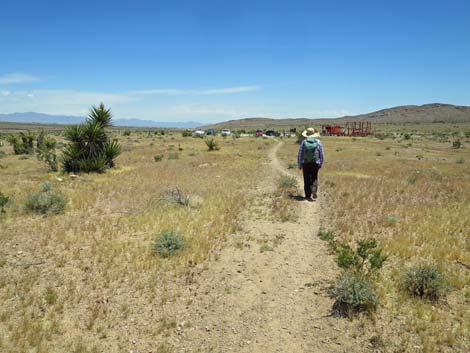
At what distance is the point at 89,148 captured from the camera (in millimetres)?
17328

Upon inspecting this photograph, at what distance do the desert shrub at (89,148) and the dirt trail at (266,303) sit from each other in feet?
39.0

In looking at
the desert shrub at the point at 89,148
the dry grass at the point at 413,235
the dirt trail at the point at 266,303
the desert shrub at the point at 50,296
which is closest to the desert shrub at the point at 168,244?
the dirt trail at the point at 266,303

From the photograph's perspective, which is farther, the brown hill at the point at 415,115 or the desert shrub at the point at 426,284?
the brown hill at the point at 415,115

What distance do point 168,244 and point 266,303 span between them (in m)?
2.70

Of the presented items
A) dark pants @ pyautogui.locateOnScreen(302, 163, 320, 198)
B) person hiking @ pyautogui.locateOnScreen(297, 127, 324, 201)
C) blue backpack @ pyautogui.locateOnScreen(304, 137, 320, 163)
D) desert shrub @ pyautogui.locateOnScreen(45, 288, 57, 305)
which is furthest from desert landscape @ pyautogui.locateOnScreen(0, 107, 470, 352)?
blue backpack @ pyautogui.locateOnScreen(304, 137, 320, 163)

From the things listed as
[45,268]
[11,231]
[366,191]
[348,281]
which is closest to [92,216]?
[11,231]

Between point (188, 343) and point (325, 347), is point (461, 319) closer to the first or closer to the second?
point (325, 347)

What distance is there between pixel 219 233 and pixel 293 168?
12878 mm

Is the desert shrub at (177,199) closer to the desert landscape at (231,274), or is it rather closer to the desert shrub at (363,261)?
the desert landscape at (231,274)

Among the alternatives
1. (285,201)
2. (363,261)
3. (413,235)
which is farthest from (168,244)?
(413,235)

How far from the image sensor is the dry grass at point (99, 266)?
14.1 ft

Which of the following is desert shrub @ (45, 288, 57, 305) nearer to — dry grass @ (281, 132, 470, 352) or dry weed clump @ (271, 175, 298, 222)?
dry grass @ (281, 132, 470, 352)

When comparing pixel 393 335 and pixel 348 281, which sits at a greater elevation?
pixel 348 281

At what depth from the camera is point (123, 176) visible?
1608 centimetres
